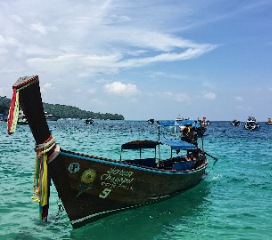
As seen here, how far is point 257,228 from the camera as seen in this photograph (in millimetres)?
10383

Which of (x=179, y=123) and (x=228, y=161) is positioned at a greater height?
(x=179, y=123)

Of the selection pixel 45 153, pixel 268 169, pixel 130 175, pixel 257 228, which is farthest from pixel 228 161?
pixel 45 153

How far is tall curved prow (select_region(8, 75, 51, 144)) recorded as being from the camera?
7164 mm

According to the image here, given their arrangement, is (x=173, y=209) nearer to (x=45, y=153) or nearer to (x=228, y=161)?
(x=45, y=153)

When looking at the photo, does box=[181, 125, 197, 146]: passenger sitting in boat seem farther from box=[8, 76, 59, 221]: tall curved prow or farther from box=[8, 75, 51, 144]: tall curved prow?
box=[8, 75, 51, 144]: tall curved prow

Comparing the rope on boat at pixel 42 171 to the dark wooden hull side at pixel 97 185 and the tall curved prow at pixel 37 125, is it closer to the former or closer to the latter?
the tall curved prow at pixel 37 125

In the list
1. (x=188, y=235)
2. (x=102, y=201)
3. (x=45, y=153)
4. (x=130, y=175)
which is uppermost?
(x=45, y=153)

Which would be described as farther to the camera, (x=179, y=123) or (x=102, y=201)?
(x=179, y=123)

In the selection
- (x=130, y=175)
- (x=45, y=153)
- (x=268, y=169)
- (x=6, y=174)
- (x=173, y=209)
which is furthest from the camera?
(x=268, y=169)

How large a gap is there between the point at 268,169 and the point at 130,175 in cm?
1608

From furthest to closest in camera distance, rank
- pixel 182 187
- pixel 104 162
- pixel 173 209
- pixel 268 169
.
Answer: pixel 268 169 → pixel 182 187 → pixel 173 209 → pixel 104 162

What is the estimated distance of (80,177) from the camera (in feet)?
30.2

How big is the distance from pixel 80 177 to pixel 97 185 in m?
0.66

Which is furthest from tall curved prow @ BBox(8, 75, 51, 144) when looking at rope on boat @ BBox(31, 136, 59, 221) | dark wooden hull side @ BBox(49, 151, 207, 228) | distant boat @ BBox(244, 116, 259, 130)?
distant boat @ BBox(244, 116, 259, 130)
